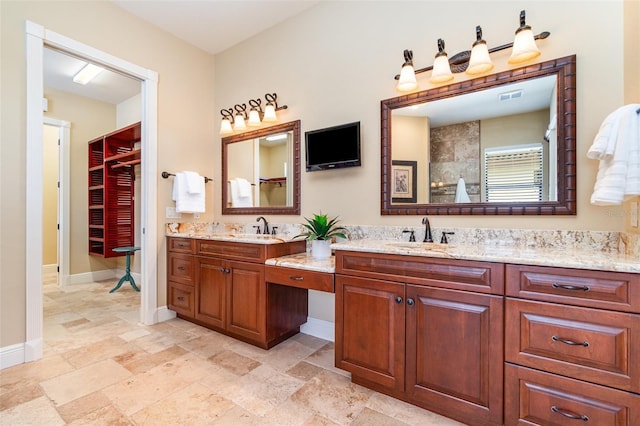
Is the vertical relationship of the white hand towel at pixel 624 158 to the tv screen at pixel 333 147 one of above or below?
below

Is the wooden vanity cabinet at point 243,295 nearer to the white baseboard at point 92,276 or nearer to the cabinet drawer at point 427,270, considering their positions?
the cabinet drawer at point 427,270

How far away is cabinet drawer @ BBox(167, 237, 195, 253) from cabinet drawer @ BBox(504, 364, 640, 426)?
2572mm

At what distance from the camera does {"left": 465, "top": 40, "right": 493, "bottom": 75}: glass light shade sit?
181 cm

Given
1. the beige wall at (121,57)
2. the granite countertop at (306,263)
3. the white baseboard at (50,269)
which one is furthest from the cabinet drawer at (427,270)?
the white baseboard at (50,269)

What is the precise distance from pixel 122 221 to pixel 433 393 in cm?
478

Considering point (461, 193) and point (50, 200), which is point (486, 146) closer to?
point (461, 193)

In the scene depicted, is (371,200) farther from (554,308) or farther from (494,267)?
(554,308)

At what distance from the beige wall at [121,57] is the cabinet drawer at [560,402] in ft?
9.85

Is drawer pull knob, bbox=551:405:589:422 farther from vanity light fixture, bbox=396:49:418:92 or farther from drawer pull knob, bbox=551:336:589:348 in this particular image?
vanity light fixture, bbox=396:49:418:92


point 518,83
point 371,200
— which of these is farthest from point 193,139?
point 518,83

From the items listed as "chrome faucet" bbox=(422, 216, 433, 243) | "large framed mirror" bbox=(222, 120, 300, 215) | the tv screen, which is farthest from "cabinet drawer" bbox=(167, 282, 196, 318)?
"chrome faucet" bbox=(422, 216, 433, 243)

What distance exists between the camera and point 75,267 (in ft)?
14.7

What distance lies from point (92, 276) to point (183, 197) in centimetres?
294

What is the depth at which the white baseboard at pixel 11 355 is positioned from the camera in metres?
2.03
